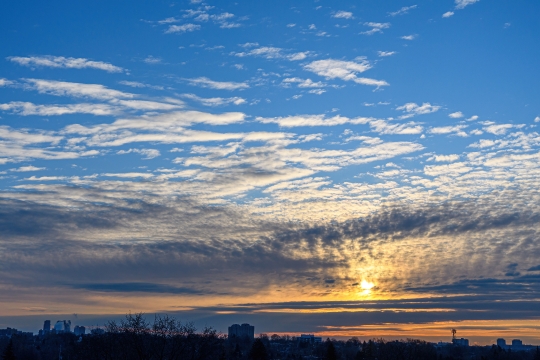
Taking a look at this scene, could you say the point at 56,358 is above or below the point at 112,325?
below

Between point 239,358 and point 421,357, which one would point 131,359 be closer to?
point 239,358

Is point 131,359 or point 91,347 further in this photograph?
point 91,347

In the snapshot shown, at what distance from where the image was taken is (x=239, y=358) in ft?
495

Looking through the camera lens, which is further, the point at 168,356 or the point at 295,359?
the point at 295,359

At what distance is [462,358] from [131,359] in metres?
150

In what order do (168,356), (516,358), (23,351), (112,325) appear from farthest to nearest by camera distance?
(516,358)
(23,351)
(112,325)
(168,356)

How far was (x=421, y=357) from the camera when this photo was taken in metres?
146

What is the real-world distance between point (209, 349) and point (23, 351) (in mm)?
100912

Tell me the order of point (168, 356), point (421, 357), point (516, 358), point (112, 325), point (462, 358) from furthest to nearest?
point (462, 358), point (516, 358), point (421, 357), point (112, 325), point (168, 356)

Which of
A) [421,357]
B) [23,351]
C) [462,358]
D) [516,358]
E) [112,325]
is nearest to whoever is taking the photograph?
[112,325]

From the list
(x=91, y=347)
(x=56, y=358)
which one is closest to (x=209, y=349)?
(x=91, y=347)

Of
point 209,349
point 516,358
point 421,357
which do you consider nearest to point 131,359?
point 209,349

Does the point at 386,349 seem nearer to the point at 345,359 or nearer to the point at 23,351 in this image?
the point at 345,359

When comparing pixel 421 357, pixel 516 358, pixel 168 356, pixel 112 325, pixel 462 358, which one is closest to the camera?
pixel 168 356
